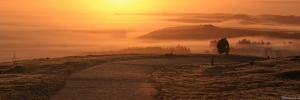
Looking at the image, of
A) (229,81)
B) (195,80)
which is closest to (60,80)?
(195,80)

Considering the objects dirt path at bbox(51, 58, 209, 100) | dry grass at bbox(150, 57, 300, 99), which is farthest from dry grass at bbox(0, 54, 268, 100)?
dirt path at bbox(51, 58, 209, 100)

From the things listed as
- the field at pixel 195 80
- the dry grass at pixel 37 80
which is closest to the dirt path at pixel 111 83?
the field at pixel 195 80

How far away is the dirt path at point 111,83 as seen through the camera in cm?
1449

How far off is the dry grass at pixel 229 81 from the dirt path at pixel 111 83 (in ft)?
2.16

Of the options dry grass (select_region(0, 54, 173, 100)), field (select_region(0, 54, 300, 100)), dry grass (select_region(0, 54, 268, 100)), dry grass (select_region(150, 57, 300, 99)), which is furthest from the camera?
dry grass (select_region(0, 54, 268, 100))

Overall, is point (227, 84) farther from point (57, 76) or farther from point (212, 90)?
point (57, 76)

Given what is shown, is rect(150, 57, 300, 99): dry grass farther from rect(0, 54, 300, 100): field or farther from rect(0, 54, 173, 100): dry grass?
rect(0, 54, 173, 100): dry grass

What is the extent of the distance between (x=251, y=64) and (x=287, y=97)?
1018cm

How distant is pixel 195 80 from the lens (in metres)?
18.5

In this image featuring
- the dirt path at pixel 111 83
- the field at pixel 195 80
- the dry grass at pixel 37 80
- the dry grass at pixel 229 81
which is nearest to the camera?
the dirt path at pixel 111 83

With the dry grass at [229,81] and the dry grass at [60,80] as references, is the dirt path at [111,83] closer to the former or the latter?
the dry grass at [60,80]

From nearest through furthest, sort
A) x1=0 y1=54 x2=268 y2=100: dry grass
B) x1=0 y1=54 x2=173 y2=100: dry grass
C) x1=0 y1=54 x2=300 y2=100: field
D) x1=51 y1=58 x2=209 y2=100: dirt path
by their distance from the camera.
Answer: x1=51 y1=58 x2=209 y2=100: dirt path → x1=0 y1=54 x2=300 y2=100: field → x1=0 y1=54 x2=173 y2=100: dry grass → x1=0 y1=54 x2=268 y2=100: dry grass

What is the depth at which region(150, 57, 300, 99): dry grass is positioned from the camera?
48.0 feet

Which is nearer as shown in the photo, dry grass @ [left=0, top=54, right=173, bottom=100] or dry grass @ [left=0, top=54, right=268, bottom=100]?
dry grass @ [left=0, top=54, right=173, bottom=100]
